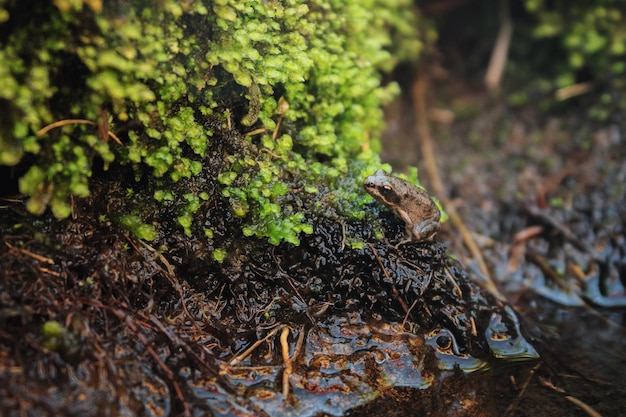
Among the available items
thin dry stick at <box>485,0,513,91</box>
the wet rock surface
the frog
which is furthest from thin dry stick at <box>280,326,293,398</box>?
thin dry stick at <box>485,0,513,91</box>

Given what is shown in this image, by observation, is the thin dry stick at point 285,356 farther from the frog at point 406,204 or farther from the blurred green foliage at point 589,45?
the blurred green foliage at point 589,45

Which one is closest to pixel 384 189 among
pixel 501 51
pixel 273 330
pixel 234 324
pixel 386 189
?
pixel 386 189

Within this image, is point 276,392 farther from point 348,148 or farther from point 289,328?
point 348,148

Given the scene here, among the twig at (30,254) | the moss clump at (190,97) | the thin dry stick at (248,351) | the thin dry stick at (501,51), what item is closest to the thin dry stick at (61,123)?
the moss clump at (190,97)

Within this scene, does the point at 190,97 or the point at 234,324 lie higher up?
the point at 190,97

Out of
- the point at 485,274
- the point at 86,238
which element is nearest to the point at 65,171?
the point at 86,238

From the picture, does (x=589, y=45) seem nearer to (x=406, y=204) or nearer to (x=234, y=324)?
(x=406, y=204)
